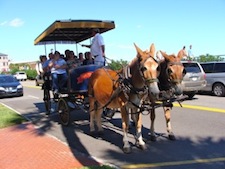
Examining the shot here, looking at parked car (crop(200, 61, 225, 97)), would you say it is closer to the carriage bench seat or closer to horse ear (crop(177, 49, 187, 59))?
the carriage bench seat

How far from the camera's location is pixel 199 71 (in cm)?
1662

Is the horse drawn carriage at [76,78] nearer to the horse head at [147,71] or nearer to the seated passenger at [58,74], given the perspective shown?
the seated passenger at [58,74]

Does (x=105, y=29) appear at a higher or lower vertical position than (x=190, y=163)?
higher

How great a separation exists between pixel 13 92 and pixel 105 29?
14.6m

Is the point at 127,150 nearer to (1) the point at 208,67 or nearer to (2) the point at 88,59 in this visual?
(2) the point at 88,59

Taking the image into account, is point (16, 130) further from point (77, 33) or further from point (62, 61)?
point (77, 33)

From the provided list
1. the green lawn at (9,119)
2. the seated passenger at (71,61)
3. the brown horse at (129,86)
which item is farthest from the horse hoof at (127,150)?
the green lawn at (9,119)

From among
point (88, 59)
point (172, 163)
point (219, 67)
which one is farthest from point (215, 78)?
point (172, 163)

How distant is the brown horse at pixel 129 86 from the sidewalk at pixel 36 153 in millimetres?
1249

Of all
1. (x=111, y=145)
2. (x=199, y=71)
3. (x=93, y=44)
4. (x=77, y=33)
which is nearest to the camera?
(x=111, y=145)

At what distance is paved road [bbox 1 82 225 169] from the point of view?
6.50 m

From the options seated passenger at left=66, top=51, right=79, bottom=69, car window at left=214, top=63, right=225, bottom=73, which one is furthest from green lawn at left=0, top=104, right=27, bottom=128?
car window at left=214, top=63, right=225, bottom=73


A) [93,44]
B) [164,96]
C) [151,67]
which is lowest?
[164,96]

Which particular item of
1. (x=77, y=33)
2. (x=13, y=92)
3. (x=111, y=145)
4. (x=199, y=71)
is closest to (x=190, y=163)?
(x=111, y=145)
